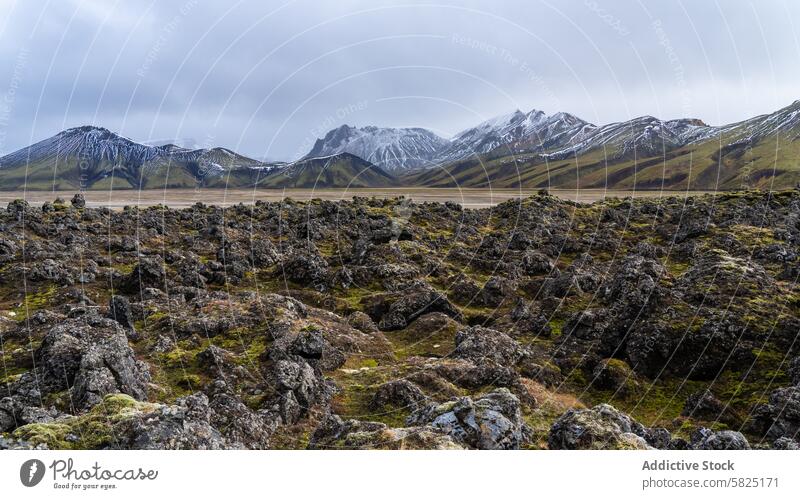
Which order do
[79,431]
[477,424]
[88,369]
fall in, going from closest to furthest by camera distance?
[79,431], [477,424], [88,369]

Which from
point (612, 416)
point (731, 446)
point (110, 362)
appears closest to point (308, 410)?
point (110, 362)

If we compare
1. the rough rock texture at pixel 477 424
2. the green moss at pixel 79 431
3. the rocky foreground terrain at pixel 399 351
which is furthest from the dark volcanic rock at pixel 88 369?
the rough rock texture at pixel 477 424

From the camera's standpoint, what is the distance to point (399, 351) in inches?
1000

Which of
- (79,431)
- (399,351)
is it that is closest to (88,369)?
(79,431)

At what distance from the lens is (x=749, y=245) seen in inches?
1853

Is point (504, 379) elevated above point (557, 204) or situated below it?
below

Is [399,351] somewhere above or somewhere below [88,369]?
below

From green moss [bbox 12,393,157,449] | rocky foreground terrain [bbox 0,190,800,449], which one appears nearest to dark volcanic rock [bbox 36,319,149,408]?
rocky foreground terrain [bbox 0,190,800,449]

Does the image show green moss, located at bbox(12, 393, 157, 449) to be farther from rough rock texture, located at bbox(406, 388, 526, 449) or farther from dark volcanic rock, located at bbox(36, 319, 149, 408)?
rough rock texture, located at bbox(406, 388, 526, 449)

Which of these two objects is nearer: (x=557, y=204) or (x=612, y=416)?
(x=612, y=416)

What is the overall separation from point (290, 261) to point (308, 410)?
1124 inches

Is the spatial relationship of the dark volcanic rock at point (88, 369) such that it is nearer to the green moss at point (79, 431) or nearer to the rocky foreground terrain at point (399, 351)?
the rocky foreground terrain at point (399, 351)

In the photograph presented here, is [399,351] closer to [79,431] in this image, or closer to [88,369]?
[88,369]

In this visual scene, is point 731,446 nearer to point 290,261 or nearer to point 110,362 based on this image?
point 110,362
